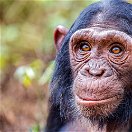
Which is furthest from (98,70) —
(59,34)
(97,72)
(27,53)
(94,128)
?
(27,53)

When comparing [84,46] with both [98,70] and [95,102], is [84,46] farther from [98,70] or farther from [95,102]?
[95,102]

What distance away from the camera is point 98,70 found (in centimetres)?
468

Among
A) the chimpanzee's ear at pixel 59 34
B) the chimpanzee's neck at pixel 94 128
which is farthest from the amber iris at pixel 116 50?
the chimpanzee's ear at pixel 59 34

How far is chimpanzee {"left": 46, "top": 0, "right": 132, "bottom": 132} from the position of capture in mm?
4738

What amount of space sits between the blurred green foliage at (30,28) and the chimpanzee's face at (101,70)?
252 cm

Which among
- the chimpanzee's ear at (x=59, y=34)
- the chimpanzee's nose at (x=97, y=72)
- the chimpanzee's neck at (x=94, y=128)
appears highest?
the chimpanzee's ear at (x=59, y=34)

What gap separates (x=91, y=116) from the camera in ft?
16.1

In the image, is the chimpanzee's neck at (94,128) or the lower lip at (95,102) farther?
the chimpanzee's neck at (94,128)

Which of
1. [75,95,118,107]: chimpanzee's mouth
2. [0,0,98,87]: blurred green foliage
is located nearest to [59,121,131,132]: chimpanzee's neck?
[75,95,118,107]: chimpanzee's mouth

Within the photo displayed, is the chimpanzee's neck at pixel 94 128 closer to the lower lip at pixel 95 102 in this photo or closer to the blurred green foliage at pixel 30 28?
the lower lip at pixel 95 102

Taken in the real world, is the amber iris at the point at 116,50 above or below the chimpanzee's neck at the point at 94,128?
above

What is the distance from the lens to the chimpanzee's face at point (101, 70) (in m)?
4.70

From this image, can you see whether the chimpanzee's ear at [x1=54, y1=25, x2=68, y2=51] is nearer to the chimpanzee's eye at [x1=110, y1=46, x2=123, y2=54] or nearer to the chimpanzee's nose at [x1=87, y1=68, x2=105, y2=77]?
the chimpanzee's eye at [x1=110, y1=46, x2=123, y2=54]

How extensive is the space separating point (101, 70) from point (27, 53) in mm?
4394
